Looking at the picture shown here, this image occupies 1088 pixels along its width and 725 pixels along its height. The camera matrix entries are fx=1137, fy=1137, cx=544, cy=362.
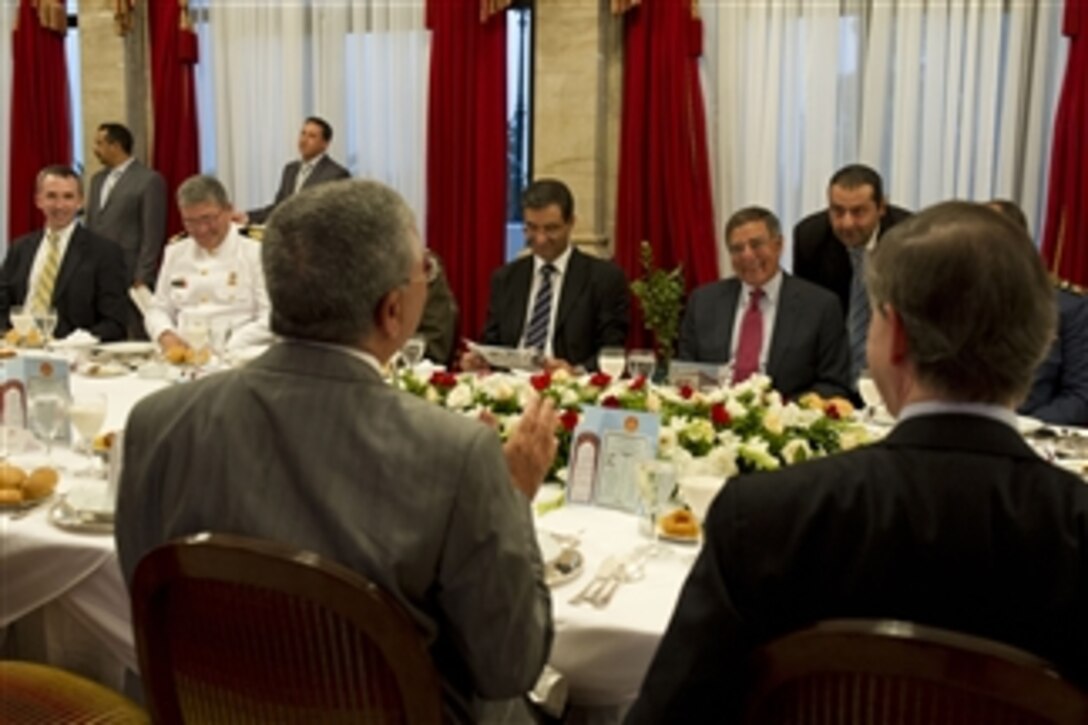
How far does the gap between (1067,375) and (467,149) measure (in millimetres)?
3514

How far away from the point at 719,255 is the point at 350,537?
14.9 feet

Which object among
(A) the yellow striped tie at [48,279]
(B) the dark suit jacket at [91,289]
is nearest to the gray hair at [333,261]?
(B) the dark suit jacket at [91,289]

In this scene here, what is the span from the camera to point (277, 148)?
22.3 ft

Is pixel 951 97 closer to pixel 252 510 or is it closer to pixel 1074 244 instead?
pixel 1074 244

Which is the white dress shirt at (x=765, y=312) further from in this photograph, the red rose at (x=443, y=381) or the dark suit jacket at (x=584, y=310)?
the red rose at (x=443, y=381)

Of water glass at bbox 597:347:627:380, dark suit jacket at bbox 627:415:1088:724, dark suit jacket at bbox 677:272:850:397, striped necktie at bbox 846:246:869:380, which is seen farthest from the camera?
striped necktie at bbox 846:246:869:380

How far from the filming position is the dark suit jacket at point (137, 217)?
22.1ft

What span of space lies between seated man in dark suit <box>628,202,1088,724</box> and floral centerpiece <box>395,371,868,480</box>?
103cm

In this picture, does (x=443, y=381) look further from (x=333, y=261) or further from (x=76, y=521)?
(x=333, y=261)

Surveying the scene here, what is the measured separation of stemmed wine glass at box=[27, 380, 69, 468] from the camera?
2.72m

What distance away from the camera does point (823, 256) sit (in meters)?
4.73

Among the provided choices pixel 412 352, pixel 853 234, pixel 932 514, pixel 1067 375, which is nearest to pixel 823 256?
pixel 853 234

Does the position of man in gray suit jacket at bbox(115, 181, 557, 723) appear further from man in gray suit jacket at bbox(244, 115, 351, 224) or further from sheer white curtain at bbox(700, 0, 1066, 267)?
man in gray suit jacket at bbox(244, 115, 351, 224)

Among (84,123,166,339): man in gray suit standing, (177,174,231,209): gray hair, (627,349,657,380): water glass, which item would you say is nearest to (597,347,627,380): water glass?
(627,349,657,380): water glass
